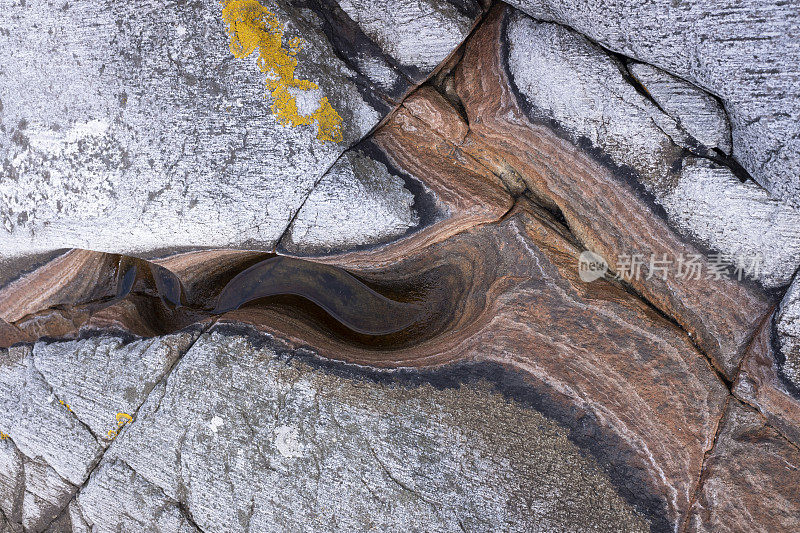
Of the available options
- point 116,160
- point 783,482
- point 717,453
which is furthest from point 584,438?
point 116,160

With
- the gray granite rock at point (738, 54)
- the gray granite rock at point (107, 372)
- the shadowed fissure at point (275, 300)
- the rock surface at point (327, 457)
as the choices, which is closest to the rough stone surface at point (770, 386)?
the gray granite rock at point (738, 54)

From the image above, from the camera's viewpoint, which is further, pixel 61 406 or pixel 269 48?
pixel 61 406

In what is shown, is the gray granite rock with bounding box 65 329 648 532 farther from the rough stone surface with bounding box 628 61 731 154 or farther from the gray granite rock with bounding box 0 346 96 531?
the rough stone surface with bounding box 628 61 731 154

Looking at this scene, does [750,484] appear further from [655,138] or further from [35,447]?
[35,447]

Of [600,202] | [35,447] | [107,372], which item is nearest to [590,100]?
[600,202]

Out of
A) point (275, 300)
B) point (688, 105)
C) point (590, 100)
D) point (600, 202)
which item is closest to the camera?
point (688, 105)

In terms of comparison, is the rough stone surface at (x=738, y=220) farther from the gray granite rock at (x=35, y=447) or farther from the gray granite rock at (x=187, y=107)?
the gray granite rock at (x=35, y=447)

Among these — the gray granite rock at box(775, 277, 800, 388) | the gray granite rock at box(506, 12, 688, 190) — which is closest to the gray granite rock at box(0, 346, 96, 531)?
the gray granite rock at box(506, 12, 688, 190)
